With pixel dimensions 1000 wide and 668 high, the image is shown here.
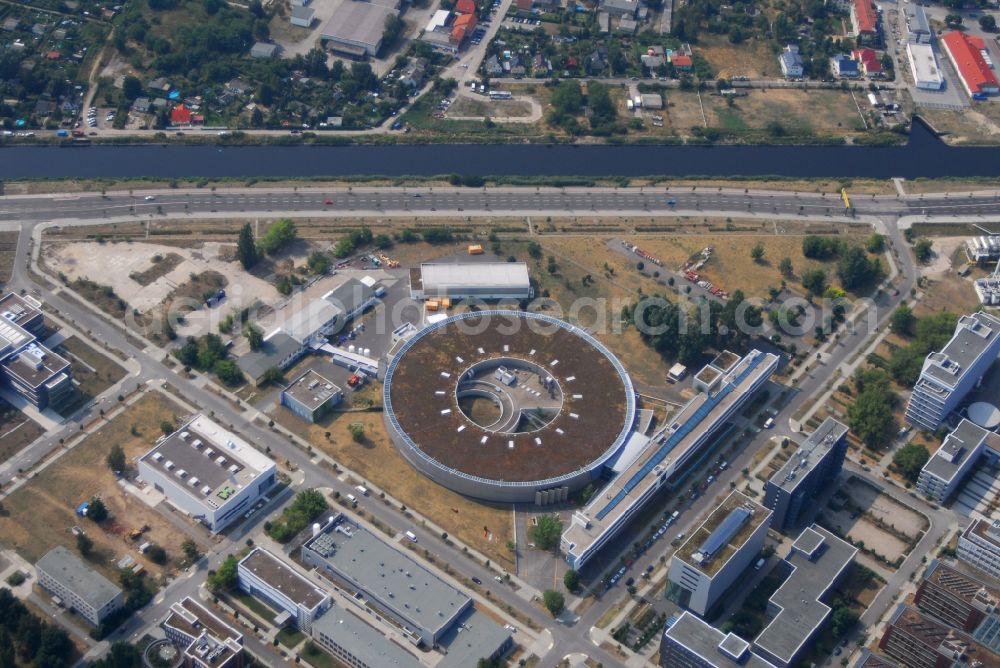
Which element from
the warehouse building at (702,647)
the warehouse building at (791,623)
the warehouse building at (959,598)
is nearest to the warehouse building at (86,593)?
the warehouse building at (702,647)

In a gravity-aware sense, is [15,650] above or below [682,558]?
below

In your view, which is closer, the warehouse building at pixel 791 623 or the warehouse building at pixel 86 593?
the warehouse building at pixel 791 623

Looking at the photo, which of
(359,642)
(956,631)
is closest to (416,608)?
(359,642)

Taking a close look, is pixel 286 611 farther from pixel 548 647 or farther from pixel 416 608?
pixel 548 647

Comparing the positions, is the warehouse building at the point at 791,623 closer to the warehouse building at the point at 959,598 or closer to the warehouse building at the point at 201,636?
the warehouse building at the point at 959,598

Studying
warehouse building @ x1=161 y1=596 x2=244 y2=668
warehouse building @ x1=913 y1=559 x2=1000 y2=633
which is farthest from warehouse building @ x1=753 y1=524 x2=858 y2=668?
warehouse building @ x1=161 y1=596 x2=244 y2=668

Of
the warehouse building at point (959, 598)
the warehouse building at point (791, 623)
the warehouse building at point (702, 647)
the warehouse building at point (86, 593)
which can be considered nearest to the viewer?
the warehouse building at point (702, 647)
